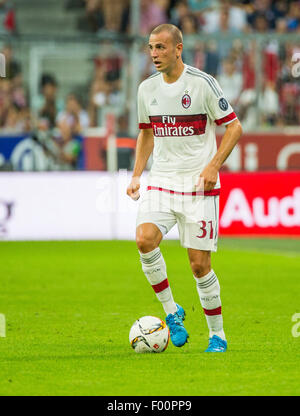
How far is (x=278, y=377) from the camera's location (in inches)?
244

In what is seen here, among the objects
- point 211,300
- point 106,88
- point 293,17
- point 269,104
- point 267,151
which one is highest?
point 293,17

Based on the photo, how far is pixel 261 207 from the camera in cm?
1742

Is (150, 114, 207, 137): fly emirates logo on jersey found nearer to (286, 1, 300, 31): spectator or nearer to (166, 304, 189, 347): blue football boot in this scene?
(166, 304, 189, 347): blue football boot

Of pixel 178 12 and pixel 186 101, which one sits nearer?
pixel 186 101

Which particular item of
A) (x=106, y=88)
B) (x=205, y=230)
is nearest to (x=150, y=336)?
(x=205, y=230)

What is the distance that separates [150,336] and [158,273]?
1.48ft

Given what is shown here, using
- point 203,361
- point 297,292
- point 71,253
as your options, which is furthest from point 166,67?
point 71,253

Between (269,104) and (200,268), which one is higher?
(269,104)

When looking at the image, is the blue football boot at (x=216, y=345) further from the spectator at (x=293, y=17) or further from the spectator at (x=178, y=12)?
the spectator at (x=293, y=17)

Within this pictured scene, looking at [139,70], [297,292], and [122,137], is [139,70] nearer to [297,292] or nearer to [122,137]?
[122,137]

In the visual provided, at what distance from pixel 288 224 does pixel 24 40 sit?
5977mm

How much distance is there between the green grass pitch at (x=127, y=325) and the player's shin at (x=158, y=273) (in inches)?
14.5

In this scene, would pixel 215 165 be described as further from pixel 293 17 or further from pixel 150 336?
pixel 293 17

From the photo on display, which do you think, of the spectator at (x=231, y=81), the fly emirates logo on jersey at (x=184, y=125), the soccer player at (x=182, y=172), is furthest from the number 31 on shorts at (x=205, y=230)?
the spectator at (x=231, y=81)
